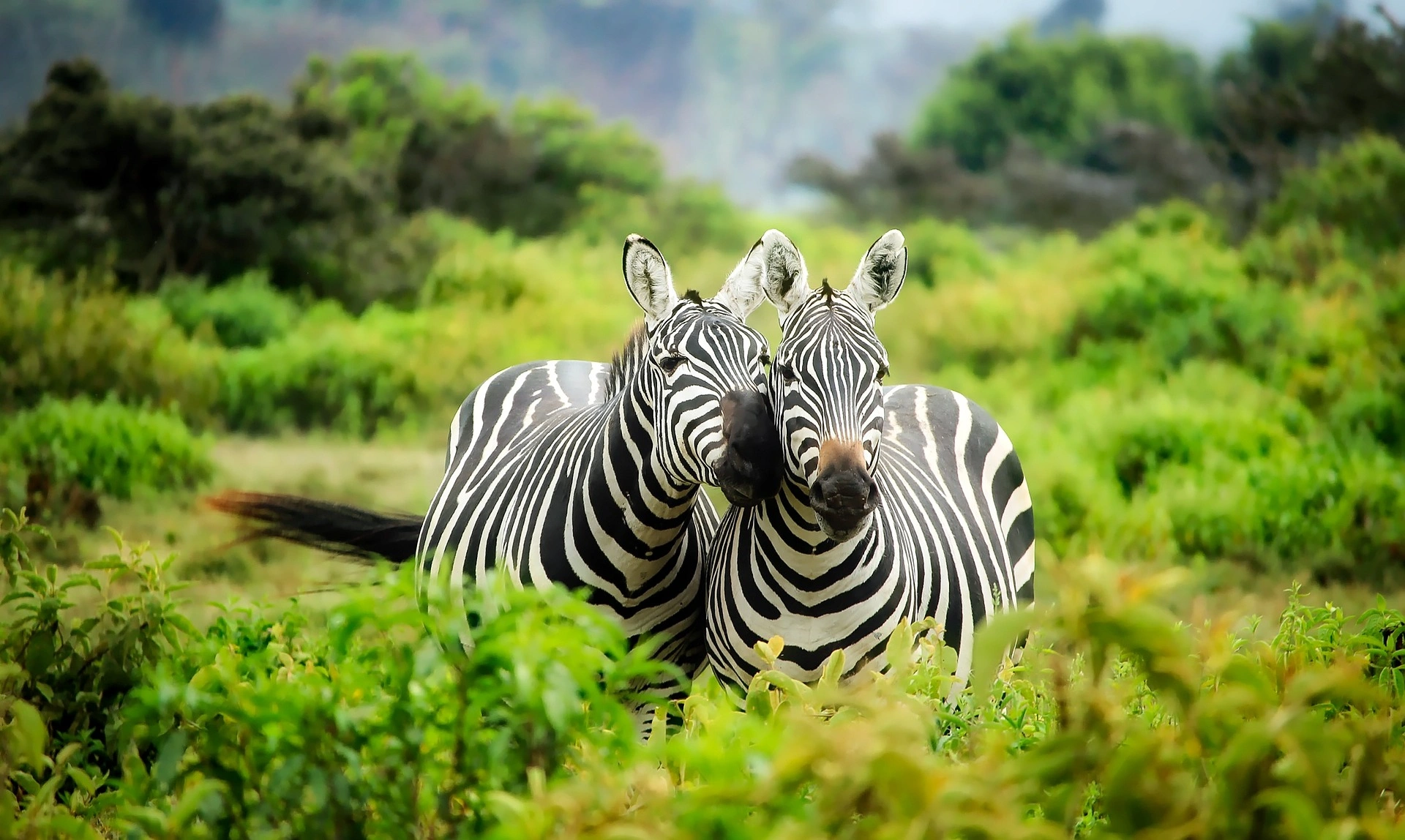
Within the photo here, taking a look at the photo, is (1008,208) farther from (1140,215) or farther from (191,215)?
(191,215)

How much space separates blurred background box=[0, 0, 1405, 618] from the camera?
6719 millimetres

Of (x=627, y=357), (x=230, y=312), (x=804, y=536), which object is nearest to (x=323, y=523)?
(x=627, y=357)

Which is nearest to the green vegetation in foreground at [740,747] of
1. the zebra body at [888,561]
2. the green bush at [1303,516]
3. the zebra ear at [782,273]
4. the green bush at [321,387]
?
the zebra body at [888,561]

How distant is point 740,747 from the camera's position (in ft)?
5.73

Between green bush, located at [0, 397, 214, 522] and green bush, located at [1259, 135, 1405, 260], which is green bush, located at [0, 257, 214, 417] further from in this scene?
green bush, located at [1259, 135, 1405, 260]

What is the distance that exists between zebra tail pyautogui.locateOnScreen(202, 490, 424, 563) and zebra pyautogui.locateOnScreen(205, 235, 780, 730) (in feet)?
2.02

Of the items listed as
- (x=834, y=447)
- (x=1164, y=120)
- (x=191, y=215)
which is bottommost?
(x=834, y=447)

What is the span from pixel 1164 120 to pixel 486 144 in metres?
19.2

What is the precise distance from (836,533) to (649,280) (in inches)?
37.2

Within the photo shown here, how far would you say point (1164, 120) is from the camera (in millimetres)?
29672

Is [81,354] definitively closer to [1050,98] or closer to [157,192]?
[157,192]

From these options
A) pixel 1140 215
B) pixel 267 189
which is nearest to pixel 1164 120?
pixel 1140 215

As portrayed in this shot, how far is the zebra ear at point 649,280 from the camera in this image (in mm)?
3090

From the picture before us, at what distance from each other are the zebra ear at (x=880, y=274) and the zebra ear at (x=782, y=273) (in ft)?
0.43
